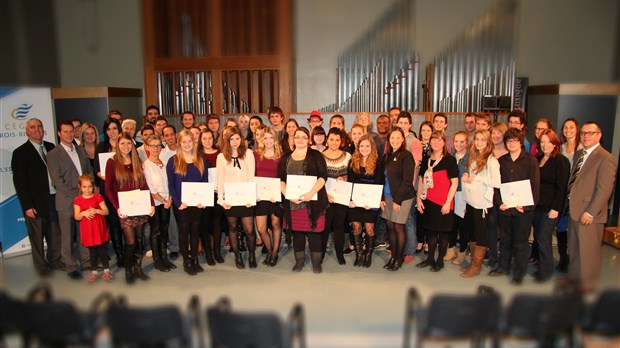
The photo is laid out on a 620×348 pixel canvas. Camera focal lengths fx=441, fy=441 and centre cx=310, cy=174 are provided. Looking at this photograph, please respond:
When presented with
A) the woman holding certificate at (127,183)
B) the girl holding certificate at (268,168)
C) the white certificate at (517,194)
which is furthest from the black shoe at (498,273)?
the woman holding certificate at (127,183)

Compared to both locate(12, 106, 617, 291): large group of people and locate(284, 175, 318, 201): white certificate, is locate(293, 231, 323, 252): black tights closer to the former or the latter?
locate(12, 106, 617, 291): large group of people

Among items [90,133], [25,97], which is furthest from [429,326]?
[25,97]

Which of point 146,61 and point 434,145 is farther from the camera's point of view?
point 146,61

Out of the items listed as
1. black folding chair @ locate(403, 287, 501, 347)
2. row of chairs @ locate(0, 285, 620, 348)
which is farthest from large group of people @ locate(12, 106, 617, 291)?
black folding chair @ locate(403, 287, 501, 347)

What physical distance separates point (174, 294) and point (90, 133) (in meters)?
2.21

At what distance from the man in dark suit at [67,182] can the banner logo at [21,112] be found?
951 millimetres

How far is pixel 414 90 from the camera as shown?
25.0 ft

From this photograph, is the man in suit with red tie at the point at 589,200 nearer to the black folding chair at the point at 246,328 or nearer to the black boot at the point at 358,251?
the black boot at the point at 358,251

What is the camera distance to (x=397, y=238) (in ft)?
15.8

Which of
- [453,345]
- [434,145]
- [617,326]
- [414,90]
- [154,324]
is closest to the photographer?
[154,324]

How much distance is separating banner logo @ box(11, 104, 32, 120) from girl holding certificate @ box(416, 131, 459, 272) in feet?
15.4

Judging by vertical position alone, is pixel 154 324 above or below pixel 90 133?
below

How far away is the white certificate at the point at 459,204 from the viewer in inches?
185

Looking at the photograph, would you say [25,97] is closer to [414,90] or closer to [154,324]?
[154,324]
